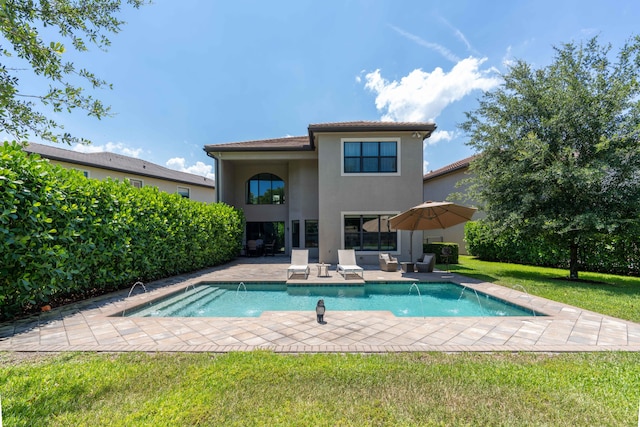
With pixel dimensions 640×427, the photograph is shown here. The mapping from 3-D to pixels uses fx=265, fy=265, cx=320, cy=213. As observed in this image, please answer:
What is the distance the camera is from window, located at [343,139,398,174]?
1421 centimetres

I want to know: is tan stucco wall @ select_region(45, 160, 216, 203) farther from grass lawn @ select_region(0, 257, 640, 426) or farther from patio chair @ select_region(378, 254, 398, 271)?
grass lawn @ select_region(0, 257, 640, 426)

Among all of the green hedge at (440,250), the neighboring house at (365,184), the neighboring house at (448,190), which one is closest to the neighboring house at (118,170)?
the neighboring house at (365,184)

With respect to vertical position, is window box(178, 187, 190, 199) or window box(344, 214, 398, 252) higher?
window box(178, 187, 190, 199)

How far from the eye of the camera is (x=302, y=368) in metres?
3.67

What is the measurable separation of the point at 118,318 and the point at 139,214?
412 cm

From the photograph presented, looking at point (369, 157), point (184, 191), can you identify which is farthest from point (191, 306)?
point (184, 191)

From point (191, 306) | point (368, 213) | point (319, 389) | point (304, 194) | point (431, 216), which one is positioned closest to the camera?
point (319, 389)

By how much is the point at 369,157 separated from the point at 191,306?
1080 cm

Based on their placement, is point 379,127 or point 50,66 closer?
point 50,66

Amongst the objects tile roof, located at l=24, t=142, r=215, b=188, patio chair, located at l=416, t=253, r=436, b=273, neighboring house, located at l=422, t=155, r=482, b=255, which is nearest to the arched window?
tile roof, located at l=24, t=142, r=215, b=188

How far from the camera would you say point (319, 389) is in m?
3.19

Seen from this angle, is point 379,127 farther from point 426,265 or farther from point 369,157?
point 426,265

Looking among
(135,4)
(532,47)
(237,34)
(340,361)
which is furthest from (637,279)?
(237,34)

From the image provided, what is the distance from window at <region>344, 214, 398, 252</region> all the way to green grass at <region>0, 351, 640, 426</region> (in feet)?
33.4
